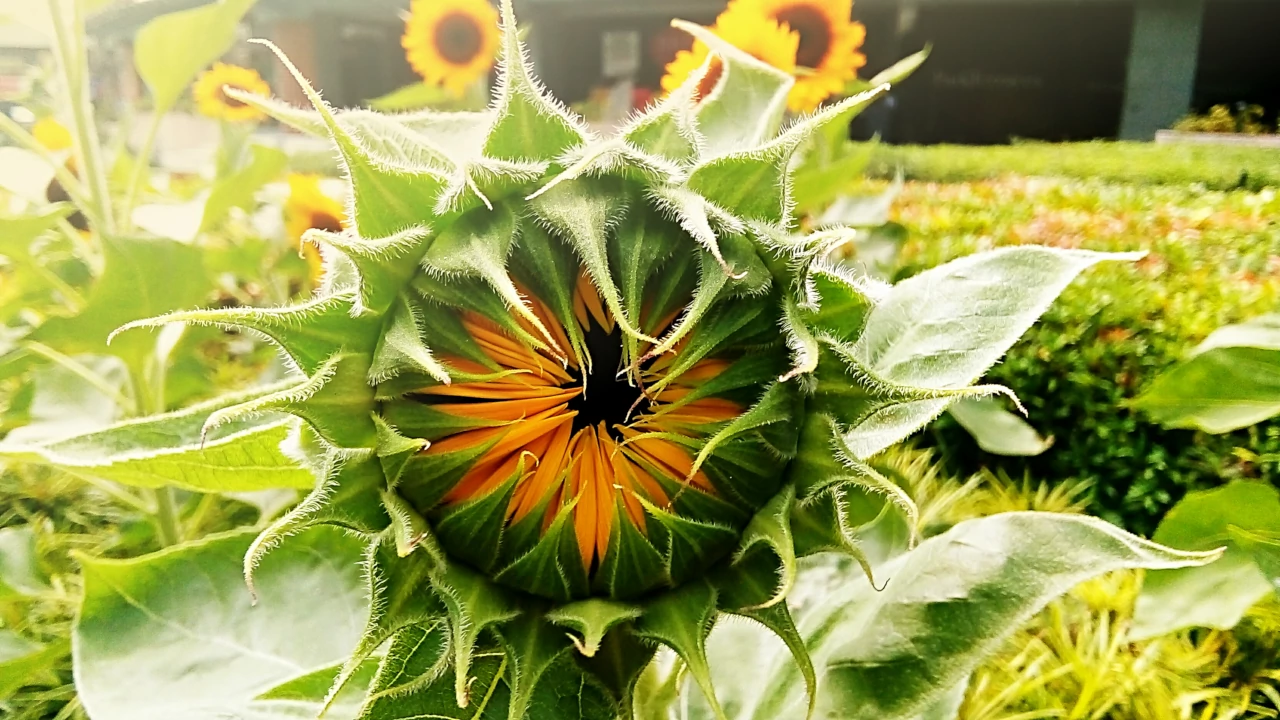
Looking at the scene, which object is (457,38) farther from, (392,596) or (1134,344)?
(392,596)

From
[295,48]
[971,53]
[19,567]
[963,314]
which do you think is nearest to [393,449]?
[963,314]

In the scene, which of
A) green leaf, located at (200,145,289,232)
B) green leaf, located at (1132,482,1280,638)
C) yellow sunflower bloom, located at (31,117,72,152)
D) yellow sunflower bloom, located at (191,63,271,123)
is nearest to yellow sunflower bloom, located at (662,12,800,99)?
green leaf, located at (200,145,289,232)

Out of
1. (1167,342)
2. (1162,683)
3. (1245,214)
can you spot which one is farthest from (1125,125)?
(1162,683)

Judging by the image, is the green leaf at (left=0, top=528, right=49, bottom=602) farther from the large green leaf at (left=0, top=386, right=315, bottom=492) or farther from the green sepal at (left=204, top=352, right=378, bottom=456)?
the green sepal at (left=204, top=352, right=378, bottom=456)

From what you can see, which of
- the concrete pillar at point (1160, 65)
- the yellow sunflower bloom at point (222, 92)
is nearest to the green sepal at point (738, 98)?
the concrete pillar at point (1160, 65)

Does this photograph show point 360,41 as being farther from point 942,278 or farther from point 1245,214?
point 942,278

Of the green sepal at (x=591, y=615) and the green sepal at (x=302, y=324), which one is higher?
the green sepal at (x=302, y=324)

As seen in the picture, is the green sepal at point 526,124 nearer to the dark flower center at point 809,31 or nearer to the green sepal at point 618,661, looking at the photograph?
the green sepal at point 618,661

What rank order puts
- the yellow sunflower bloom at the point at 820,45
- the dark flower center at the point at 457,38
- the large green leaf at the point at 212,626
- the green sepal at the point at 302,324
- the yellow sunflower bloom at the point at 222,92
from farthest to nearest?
the yellow sunflower bloom at the point at 222,92 < the dark flower center at the point at 457,38 < the yellow sunflower bloom at the point at 820,45 < the large green leaf at the point at 212,626 < the green sepal at the point at 302,324
